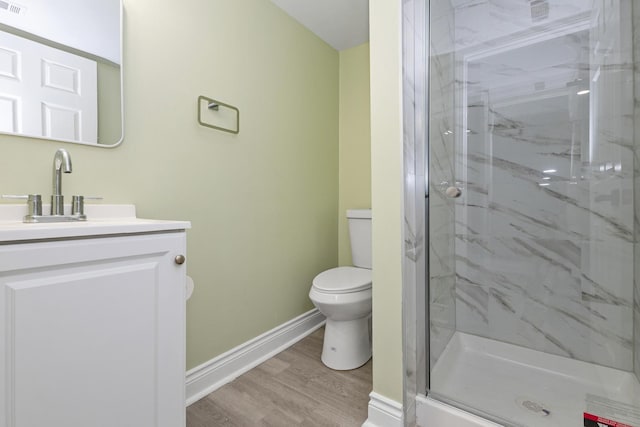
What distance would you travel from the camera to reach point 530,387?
1294 millimetres

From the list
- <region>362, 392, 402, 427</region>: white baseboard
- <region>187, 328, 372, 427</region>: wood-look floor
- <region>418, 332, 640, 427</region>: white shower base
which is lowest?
<region>187, 328, 372, 427</region>: wood-look floor

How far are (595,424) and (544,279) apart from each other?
588 mm

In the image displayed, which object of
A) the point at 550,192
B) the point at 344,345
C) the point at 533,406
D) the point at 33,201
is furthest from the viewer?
the point at 344,345

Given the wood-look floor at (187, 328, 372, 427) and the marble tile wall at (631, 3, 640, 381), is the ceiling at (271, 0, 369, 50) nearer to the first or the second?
the marble tile wall at (631, 3, 640, 381)

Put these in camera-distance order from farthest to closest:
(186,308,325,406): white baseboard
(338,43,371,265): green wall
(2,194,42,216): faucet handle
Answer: (338,43,371,265): green wall, (186,308,325,406): white baseboard, (2,194,42,216): faucet handle

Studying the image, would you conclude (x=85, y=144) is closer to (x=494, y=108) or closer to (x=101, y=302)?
(x=101, y=302)

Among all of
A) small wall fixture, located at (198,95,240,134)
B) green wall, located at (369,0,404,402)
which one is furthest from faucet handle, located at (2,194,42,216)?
green wall, located at (369,0,404,402)

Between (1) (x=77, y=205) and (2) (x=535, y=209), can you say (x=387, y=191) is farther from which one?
(1) (x=77, y=205)

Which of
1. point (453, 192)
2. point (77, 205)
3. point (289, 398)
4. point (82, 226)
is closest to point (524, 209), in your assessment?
point (453, 192)

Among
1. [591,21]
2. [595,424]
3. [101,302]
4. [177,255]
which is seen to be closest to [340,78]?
[591,21]

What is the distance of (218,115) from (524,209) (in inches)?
63.2

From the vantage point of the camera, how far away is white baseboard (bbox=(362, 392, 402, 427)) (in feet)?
3.89

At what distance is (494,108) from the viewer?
60.8 inches

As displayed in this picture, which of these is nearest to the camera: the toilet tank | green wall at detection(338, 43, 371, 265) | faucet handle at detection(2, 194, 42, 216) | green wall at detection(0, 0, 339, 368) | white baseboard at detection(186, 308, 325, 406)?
faucet handle at detection(2, 194, 42, 216)
